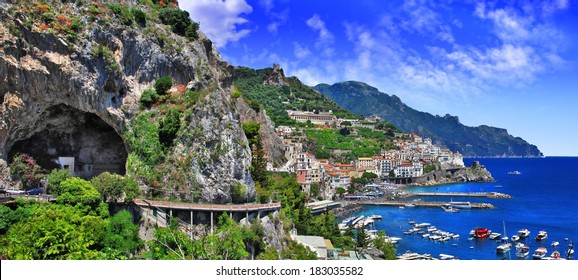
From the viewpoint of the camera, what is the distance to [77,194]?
80.5 feet

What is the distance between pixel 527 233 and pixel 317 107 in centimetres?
8234

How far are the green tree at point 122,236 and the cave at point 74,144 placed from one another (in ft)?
25.3

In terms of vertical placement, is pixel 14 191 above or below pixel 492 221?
above

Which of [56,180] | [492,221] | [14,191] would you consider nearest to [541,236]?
[492,221]

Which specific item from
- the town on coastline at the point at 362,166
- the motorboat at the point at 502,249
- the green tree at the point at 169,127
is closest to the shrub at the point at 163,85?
the green tree at the point at 169,127

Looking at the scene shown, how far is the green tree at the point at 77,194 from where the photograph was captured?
2423cm

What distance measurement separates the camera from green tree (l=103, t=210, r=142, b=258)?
23.1 m

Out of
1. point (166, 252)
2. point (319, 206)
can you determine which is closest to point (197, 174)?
point (166, 252)

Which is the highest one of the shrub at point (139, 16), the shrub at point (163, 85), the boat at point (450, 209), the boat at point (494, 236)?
the shrub at point (139, 16)

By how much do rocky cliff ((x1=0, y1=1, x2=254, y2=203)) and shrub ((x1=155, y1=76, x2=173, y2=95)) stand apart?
459 millimetres

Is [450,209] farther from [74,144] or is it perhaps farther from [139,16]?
[74,144]

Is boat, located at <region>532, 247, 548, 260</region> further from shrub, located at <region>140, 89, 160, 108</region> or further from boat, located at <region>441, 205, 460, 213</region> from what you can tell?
shrub, located at <region>140, 89, 160, 108</region>

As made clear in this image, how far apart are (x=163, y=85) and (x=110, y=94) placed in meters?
3.27

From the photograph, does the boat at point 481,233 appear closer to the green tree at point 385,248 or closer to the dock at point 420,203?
the green tree at point 385,248
